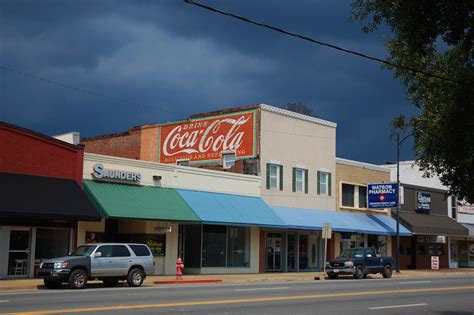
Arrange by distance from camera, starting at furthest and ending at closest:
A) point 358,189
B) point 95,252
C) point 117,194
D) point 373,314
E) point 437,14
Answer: point 358,189
point 117,194
point 95,252
point 373,314
point 437,14

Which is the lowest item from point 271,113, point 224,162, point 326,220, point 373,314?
point 373,314

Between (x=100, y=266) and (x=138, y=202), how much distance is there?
21.6ft

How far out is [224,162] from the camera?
1559 inches

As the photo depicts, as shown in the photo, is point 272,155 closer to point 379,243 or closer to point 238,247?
point 238,247

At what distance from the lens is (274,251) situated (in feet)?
129

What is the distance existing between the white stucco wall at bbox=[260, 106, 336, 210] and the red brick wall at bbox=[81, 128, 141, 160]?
1165 cm

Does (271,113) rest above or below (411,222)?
above

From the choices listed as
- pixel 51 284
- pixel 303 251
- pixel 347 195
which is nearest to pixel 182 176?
pixel 303 251

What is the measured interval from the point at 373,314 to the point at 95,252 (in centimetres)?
1235

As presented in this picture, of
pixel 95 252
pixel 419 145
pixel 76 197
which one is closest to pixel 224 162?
pixel 76 197

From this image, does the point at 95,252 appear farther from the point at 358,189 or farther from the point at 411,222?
the point at 411,222

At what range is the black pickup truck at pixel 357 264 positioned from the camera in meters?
33.5

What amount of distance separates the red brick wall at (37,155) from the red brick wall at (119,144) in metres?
16.7

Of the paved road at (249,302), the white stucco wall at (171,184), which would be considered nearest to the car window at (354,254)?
the white stucco wall at (171,184)
